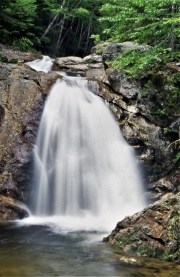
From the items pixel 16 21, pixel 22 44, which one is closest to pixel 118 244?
pixel 22 44

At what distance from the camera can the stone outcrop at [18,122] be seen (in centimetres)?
1028

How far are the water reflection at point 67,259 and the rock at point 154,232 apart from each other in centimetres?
26

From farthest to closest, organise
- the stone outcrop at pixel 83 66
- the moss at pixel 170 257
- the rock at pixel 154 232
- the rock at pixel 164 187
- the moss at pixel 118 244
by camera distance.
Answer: the stone outcrop at pixel 83 66, the rock at pixel 164 187, the moss at pixel 118 244, the rock at pixel 154 232, the moss at pixel 170 257

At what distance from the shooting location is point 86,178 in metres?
11.1

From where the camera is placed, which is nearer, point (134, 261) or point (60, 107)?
point (134, 261)

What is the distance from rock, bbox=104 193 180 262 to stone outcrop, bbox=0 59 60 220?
13.4 feet

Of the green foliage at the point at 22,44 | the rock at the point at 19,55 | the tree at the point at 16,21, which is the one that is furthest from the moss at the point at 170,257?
the tree at the point at 16,21

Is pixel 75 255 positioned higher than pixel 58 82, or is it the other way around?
pixel 58 82

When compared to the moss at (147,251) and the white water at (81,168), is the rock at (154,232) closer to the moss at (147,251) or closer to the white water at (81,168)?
the moss at (147,251)

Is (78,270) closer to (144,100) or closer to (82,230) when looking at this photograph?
(82,230)

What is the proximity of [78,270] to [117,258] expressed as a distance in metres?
0.91

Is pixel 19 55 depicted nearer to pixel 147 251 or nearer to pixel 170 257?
pixel 147 251

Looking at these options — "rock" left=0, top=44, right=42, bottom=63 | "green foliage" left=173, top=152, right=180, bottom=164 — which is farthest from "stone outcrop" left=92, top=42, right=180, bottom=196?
"rock" left=0, top=44, right=42, bottom=63

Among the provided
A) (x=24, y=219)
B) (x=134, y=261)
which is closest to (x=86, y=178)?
(x=24, y=219)
